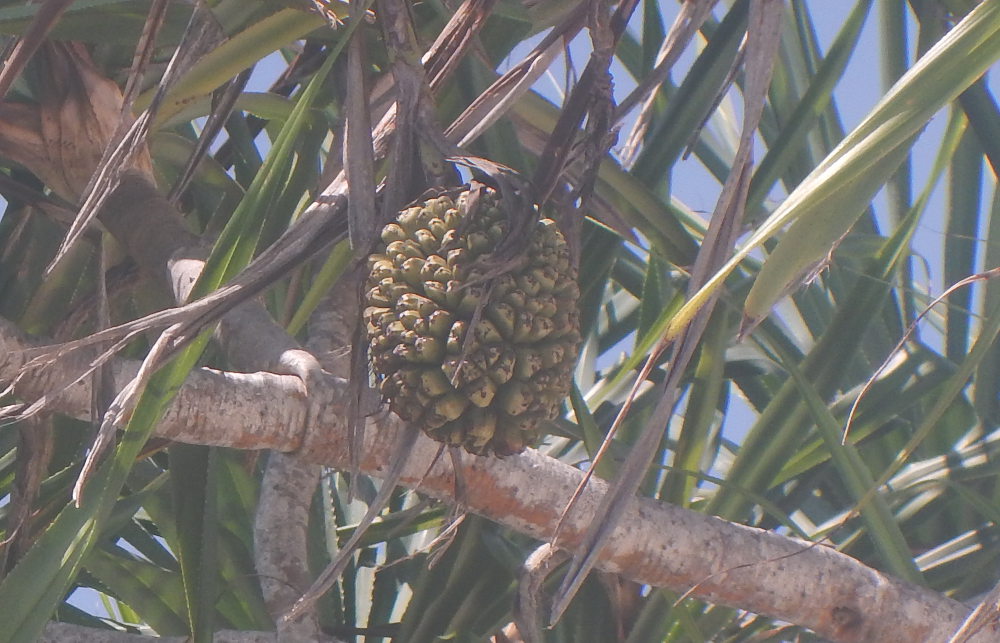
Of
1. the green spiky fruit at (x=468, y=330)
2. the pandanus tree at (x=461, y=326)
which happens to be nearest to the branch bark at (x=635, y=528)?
the pandanus tree at (x=461, y=326)

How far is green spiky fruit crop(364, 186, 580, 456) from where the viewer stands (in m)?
0.65

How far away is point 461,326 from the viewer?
65 centimetres

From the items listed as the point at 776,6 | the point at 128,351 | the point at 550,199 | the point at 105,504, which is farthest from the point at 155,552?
the point at 776,6

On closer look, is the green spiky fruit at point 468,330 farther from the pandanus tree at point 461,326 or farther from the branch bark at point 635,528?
the branch bark at point 635,528

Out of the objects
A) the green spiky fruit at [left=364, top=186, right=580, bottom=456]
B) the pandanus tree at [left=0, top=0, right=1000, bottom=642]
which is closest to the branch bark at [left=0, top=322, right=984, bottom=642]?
the pandanus tree at [left=0, top=0, right=1000, bottom=642]

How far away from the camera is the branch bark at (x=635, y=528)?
2.81 feet

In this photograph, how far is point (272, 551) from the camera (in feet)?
3.64

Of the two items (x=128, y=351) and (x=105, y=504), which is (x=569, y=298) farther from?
(x=128, y=351)

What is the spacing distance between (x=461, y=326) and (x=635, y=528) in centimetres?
36

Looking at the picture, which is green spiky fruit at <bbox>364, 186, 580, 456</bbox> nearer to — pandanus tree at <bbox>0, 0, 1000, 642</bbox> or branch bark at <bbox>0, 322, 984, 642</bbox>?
pandanus tree at <bbox>0, 0, 1000, 642</bbox>

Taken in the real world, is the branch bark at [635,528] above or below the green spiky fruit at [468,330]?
below

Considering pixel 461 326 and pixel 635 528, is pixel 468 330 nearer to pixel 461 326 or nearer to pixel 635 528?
pixel 461 326

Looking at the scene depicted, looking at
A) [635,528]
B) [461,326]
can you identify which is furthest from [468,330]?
[635,528]

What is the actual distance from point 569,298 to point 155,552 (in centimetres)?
85
